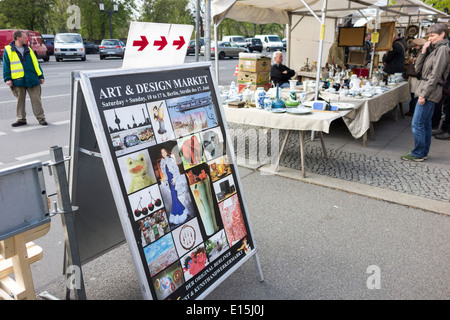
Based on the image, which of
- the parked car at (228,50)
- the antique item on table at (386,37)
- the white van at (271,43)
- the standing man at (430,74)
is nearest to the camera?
the standing man at (430,74)

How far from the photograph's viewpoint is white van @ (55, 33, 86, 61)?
75.4 feet

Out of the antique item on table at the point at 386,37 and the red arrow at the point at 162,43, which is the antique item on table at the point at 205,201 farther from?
the antique item on table at the point at 386,37

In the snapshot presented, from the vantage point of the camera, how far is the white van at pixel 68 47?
22984 mm

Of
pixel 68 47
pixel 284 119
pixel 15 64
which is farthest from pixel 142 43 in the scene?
pixel 68 47

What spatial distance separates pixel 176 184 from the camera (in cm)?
214

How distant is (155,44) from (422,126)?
4463 mm

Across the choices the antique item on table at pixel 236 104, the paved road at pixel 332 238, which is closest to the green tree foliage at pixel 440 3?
the paved road at pixel 332 238

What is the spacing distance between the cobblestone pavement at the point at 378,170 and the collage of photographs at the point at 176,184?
2.82 meters

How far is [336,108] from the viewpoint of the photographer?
16.8 ft

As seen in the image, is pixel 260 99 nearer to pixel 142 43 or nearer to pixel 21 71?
pixel 142 43

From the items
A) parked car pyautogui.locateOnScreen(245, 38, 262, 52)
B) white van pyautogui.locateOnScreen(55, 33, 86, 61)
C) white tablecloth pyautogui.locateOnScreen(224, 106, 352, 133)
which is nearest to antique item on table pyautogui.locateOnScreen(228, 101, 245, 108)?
white tablecloth pyautogui.locateOnScreen(224, 106, 352, 133)

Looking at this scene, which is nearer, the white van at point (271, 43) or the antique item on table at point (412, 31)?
the antique item on table at point (412, 31)

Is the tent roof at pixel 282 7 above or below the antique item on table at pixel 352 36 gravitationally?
above

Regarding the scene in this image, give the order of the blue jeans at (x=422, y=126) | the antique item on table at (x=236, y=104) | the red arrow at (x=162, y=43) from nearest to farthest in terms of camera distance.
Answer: the red arrow at (x=162, y=43)
the blue jeans at (x=422, y=126)
the antique item on table at (x=236, y=104)
